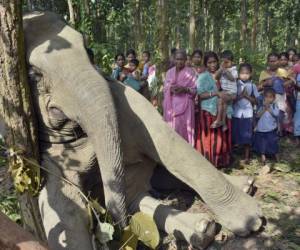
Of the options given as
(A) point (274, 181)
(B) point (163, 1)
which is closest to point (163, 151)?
(A) point (274, 181)

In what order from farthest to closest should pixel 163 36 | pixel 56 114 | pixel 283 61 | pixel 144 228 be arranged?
pixel 163 36, pixel 283 61, pixel 56 114, pixel 144 228

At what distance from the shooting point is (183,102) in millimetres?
5262

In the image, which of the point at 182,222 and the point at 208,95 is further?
the point at 208,95

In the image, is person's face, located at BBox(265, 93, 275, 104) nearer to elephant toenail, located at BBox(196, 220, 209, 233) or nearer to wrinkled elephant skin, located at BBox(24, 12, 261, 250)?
wrinkled elephant skin, located at BBox(24, 12, 261, 250)

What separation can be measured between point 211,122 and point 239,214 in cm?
192

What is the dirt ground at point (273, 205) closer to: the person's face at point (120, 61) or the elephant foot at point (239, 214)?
the elephant foot at point (239, 214)

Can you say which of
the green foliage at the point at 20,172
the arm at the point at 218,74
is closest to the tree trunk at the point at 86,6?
the arm at the point at 218,74

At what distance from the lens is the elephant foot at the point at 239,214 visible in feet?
11.4

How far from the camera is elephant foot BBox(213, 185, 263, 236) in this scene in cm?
348

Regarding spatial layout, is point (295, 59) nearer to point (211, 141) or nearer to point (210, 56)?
point (210, 56)

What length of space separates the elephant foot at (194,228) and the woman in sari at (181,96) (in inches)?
70.3

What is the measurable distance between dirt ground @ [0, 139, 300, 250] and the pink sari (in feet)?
2.24

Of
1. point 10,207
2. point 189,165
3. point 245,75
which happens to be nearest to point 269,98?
point 245,75

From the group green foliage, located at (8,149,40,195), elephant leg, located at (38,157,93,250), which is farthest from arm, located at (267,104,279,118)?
green foliage, located at (8,149,40,195)
